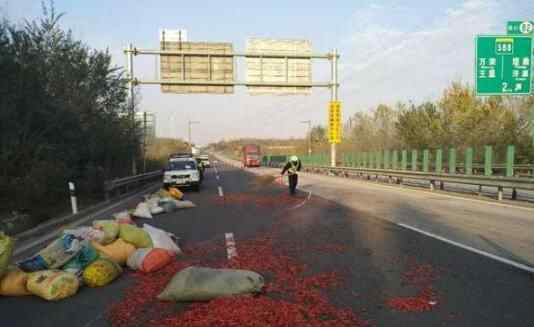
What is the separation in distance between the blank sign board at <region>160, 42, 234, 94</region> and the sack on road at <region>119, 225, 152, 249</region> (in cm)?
2288

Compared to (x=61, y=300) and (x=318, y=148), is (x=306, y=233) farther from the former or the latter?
(x=318, y=148)

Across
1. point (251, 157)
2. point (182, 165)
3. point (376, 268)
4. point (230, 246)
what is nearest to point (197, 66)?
point (182, 165)

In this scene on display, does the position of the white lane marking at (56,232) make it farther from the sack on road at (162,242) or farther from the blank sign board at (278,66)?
the blank sign board at (278,66)

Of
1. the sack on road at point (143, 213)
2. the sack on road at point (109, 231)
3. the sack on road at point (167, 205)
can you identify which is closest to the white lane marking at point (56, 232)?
the sack on road at point (143, 213)

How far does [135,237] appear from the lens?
7.40 metres

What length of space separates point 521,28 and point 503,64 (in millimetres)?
1717

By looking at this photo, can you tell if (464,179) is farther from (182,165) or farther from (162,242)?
(162,242)

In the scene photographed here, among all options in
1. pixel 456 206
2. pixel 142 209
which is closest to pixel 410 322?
pixel 142 209

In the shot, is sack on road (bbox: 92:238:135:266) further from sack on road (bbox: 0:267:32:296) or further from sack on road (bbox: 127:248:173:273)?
sack on road (bbox: 0:267:32:296)

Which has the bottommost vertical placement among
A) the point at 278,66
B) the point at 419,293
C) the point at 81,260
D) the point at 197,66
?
the point at 419,293

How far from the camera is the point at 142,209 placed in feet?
42.1

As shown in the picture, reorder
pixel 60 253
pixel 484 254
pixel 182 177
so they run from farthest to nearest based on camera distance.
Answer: pixel 182 177, pixel 484 254, pixel 60 253

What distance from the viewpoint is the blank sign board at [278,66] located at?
2984 centimetres

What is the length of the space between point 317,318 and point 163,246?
3.79 m
